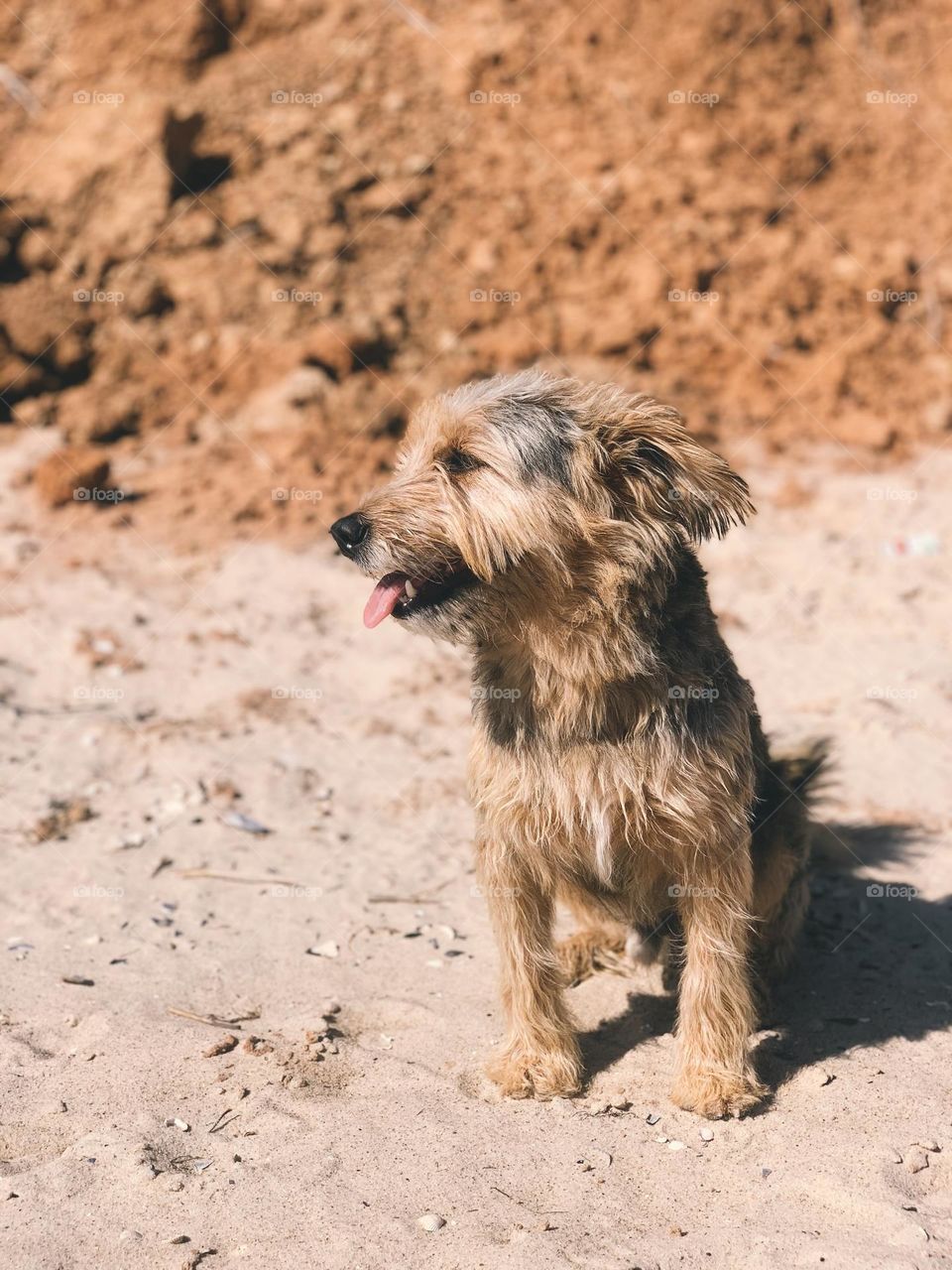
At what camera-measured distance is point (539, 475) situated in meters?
4.14

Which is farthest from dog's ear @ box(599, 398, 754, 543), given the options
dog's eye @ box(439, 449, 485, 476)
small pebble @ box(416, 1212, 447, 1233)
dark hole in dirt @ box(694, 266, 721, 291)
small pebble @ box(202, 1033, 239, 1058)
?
dark hole in dirt @ box(694, 266, 721, 291)

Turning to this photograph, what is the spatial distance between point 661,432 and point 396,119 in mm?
8151

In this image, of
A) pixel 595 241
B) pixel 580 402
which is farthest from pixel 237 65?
pixel 580 402

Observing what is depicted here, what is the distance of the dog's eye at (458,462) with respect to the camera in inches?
167

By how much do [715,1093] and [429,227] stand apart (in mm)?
8564

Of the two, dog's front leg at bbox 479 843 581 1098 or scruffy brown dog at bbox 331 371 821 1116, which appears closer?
scruffy brown dog at bbox 331 371 821 1116

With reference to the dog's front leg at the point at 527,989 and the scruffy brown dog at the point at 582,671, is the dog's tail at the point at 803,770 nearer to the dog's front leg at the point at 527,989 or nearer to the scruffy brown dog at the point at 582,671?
the scruffy brown dog at the point at 582,671

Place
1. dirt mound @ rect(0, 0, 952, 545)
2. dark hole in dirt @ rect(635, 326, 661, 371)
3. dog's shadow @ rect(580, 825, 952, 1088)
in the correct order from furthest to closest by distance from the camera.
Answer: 1. dark hole in dirt @ rect(635, 326, 661, 371)
2. dirt mound @ rect(0, 0, 952, 545)
3. dog's shadow @ rect(580, 825, 952, 1088)

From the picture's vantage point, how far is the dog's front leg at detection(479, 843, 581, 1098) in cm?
457

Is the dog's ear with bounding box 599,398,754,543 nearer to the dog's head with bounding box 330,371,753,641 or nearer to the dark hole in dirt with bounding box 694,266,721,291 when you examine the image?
the dog's head with bounding box 330,371,753,641

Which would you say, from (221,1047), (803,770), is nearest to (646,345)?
(803,770)

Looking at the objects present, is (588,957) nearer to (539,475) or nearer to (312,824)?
(312,824)

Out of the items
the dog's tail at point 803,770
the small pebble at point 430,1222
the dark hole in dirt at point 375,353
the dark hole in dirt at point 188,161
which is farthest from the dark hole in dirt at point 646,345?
the small pebble at point 430,1222

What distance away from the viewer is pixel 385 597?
4.22 metres
